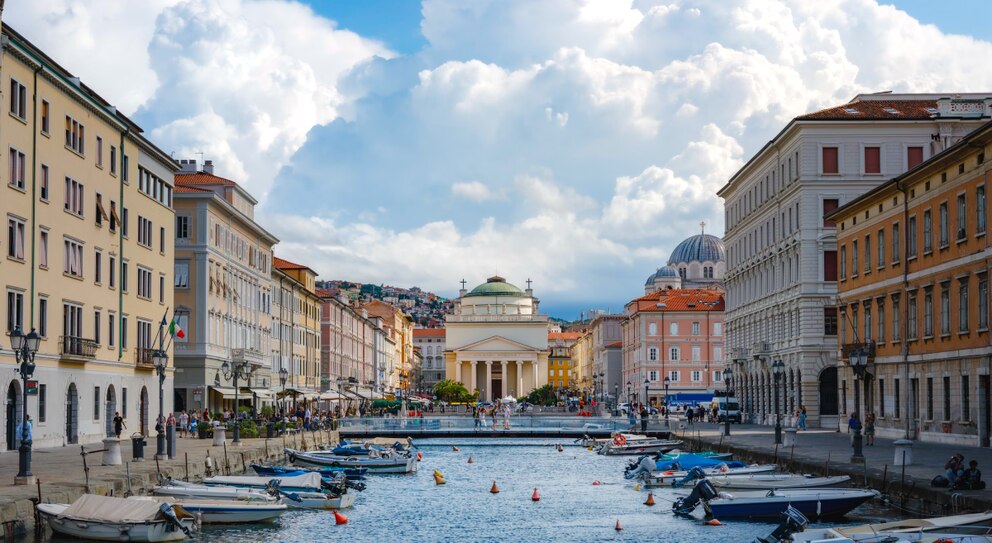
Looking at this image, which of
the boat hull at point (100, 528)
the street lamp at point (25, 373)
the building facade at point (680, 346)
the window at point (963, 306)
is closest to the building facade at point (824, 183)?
the window at point (963, 306)

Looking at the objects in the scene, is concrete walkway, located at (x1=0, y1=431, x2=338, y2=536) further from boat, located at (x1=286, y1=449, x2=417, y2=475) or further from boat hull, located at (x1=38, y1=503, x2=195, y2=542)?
boat, located at (x1=286, y1=449, x2=417, y2=475)

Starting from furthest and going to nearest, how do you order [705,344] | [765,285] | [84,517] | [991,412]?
[705,344] → [765,285] → [991,412] → [84,517]

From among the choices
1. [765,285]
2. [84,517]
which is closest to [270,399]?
[765,285]

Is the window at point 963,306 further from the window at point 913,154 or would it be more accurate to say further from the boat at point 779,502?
the window at point 913,154

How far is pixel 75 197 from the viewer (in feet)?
180

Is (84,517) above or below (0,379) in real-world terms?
below

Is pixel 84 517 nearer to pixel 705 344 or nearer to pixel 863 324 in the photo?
pixel 863 324

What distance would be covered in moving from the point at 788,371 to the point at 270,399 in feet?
127

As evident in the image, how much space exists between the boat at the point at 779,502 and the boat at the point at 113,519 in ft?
50.7

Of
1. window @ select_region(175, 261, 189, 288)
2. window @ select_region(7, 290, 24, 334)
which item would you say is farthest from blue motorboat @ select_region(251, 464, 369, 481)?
window @ select_region(175, 261, 189, 288)

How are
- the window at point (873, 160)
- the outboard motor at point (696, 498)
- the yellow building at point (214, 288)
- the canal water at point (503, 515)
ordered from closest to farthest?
the canal water at point (503, 515) < the outboard motor at point (696, 498) < the yellow building at point (214, 288) < the window at point (873, 160)

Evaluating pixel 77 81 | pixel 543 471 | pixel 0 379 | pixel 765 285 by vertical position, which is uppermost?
pixel 77 81

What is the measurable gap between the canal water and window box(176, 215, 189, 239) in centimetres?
2456

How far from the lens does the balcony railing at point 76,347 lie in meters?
52.9
